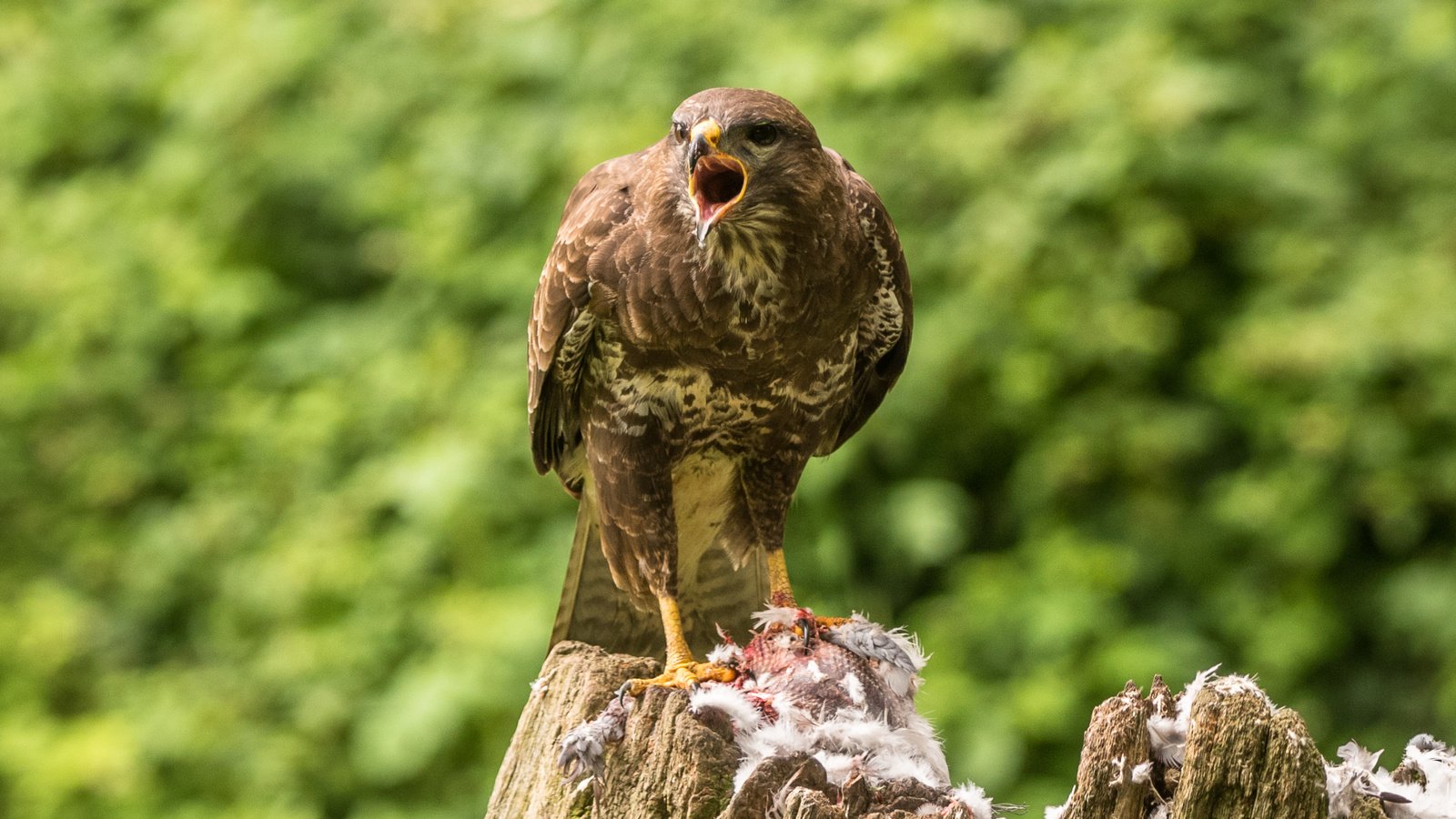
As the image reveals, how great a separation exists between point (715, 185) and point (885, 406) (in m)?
1.77

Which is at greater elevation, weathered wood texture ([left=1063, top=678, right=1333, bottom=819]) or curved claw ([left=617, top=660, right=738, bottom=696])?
curved claw ([left=617, top=660, right=738, bottom=696])

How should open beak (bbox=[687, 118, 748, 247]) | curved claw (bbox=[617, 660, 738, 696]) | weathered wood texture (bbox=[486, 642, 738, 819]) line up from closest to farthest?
1. weathered wood texture (bbox=[486, 642, 738, 819])
2. curved claw (bbox=[617, 660, 738, 696])
3. open beak (bbox=[687, 118, 748, 247])

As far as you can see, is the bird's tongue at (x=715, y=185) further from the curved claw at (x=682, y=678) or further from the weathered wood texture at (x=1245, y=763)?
the weathered wood texture at (x=1245, y=763)

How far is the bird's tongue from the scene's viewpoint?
2852 mm

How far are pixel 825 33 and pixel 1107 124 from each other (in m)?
0.89

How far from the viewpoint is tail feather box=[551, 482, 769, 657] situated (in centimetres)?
355

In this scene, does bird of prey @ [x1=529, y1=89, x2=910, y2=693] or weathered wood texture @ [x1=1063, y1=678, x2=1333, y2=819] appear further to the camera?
bird of prey @ [x1=529, y1=89, x2=910, y2=693]

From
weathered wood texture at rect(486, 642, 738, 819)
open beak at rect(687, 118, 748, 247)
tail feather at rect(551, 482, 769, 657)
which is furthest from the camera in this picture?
tail feather at rect(551, 482, 769, 657)

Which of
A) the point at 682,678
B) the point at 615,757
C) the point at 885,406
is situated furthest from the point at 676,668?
the point at 885,406

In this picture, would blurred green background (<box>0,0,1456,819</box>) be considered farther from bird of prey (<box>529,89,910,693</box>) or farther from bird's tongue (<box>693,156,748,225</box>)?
bird's tongue (<box>693,156,748,225</box>)

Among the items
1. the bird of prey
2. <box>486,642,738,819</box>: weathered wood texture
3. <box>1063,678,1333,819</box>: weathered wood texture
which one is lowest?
<box>1063,678,1333,819</box>: weathered wood texture

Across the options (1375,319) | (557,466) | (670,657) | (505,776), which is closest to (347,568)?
(557,466)

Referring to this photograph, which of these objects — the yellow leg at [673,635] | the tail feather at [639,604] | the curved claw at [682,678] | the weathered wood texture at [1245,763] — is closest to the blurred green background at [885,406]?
the tail feather at [639,604]

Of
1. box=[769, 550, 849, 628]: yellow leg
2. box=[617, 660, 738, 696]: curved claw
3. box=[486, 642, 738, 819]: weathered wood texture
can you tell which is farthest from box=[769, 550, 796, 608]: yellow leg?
box=[486, 642, 738, 819]: weathered wood texture
